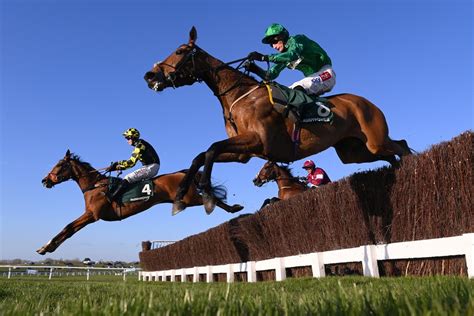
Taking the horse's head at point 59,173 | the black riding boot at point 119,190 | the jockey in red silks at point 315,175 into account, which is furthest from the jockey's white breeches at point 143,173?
the jockey in red silks at point 315,175

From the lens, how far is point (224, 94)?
611 cm

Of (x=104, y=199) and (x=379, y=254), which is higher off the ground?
(x=104, y=199)

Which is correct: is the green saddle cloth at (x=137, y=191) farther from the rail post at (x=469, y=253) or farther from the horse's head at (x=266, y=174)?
the rail post at (x=469, y=253)

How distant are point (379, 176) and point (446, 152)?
121cm

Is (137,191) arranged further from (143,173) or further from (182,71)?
(182,71)

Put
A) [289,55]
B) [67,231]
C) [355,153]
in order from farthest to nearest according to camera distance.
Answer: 1. [67,231]
2. [355,153]
3. [289,55]

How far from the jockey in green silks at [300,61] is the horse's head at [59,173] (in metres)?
8.19

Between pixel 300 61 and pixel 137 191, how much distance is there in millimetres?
7130

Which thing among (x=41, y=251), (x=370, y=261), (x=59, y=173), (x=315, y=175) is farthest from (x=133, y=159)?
(x=370, y=261)

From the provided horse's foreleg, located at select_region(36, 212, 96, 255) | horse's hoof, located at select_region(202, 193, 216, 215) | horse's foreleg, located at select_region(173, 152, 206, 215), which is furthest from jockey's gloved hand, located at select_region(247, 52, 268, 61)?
horse's foreleg, located at select_region(36, 212, 96, 255)

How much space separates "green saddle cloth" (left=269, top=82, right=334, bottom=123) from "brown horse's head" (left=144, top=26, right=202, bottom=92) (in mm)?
1155

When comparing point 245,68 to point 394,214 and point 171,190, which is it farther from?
point 171,190

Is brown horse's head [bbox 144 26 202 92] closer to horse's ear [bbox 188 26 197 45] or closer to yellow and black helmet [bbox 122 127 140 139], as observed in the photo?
horse's ear [bbox 188 26 197 45]

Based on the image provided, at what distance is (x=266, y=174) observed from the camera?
11.8 metres
